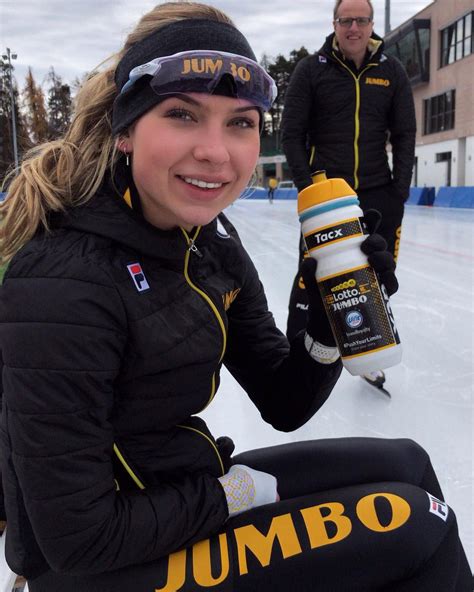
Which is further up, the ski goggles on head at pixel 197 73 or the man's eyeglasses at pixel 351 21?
the man's eyeglasses at pixel 351 21

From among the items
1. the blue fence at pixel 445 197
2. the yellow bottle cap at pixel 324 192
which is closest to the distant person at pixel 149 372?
the yellow bottle cap at pixel 324 192

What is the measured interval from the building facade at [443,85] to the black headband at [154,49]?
2539cm

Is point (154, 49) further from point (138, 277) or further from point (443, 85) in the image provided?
point (443, 85)

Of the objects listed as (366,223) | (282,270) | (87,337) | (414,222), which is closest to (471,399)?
(366,223)

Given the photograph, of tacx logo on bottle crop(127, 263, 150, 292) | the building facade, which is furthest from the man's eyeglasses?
the building facade

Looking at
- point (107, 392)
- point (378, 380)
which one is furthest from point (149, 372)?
point (378, 380)

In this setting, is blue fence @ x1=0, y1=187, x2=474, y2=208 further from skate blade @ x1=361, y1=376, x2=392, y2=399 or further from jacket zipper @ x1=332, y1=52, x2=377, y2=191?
skate blade @ x1=361, y1=376, x2=392, y2=399

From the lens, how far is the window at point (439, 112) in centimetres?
2686

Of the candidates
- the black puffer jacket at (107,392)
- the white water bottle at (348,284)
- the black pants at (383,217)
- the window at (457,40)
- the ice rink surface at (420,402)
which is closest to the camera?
the black puffer jacket at (107,392)

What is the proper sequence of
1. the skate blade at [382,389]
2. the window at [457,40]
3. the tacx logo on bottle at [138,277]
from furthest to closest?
the window at [457,40], the skate blade at [382,389], the tacx logo on bottle at [138,277]

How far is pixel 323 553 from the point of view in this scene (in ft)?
3.57

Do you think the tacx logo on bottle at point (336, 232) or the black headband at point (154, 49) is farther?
the tacx logo on bottle at point (336, 232)

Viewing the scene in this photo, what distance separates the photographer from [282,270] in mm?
6305

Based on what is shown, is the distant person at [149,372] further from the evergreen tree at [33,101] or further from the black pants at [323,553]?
the evergreen tree at [33,101]
